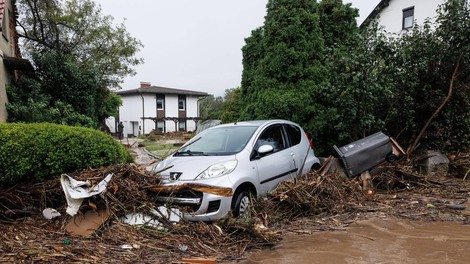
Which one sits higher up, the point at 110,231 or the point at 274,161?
the point at 274,161

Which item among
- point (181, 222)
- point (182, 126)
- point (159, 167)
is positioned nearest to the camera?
point (181, 222)

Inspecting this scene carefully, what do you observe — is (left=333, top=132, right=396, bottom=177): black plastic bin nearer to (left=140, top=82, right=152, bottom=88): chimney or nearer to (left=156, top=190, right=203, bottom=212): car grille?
(left=156, top=190, right=203, bottom=212): car grille

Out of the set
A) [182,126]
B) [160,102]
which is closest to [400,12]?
[182,126]

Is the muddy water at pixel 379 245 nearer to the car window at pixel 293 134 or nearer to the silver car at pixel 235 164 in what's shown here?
the silver car at pixel 235 164

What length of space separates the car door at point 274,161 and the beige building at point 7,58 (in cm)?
743

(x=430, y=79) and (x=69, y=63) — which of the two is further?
(x=69, y=63)

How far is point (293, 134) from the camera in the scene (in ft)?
23.0

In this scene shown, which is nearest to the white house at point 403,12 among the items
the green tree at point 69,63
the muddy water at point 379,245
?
the green tree at point 69,63

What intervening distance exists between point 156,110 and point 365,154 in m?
36.2

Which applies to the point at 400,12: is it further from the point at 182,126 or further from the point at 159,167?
the point at 182,126

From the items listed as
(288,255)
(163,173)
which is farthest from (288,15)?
(288,255)

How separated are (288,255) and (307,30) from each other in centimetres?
747

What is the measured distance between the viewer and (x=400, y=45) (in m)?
9.12

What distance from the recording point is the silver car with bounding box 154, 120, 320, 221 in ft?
16.0
